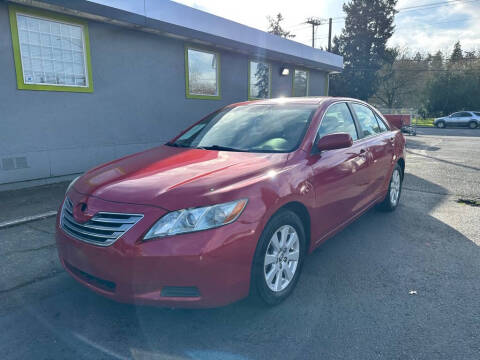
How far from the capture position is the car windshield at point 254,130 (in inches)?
124

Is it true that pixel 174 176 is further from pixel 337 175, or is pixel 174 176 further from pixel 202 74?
pixel 202 74

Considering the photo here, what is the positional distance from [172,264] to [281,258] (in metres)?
0.92

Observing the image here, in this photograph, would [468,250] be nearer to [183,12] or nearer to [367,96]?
[183,12]

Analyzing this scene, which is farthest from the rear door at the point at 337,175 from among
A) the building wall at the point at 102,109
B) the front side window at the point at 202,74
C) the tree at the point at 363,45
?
the tree at the point at 363,45

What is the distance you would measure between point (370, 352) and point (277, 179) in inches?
50.5

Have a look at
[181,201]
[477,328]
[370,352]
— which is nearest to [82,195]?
[181,201]

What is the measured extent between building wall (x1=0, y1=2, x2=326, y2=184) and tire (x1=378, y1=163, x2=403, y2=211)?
564 cm

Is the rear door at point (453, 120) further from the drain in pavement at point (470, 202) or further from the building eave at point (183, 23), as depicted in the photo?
the drain in pavement at point (470, 202)

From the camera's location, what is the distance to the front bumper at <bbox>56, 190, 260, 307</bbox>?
2.07 meters

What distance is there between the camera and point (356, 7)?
121 ft

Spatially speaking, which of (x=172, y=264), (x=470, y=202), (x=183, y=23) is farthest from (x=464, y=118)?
(x=172, y=264)

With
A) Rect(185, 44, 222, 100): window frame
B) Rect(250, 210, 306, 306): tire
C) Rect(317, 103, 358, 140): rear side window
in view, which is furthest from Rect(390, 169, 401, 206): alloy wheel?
Rect(185, 44, 222, 100): window frame

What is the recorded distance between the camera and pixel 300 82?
46.0 ft

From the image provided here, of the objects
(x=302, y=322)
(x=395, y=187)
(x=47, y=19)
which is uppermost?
(x=47, y=19)
